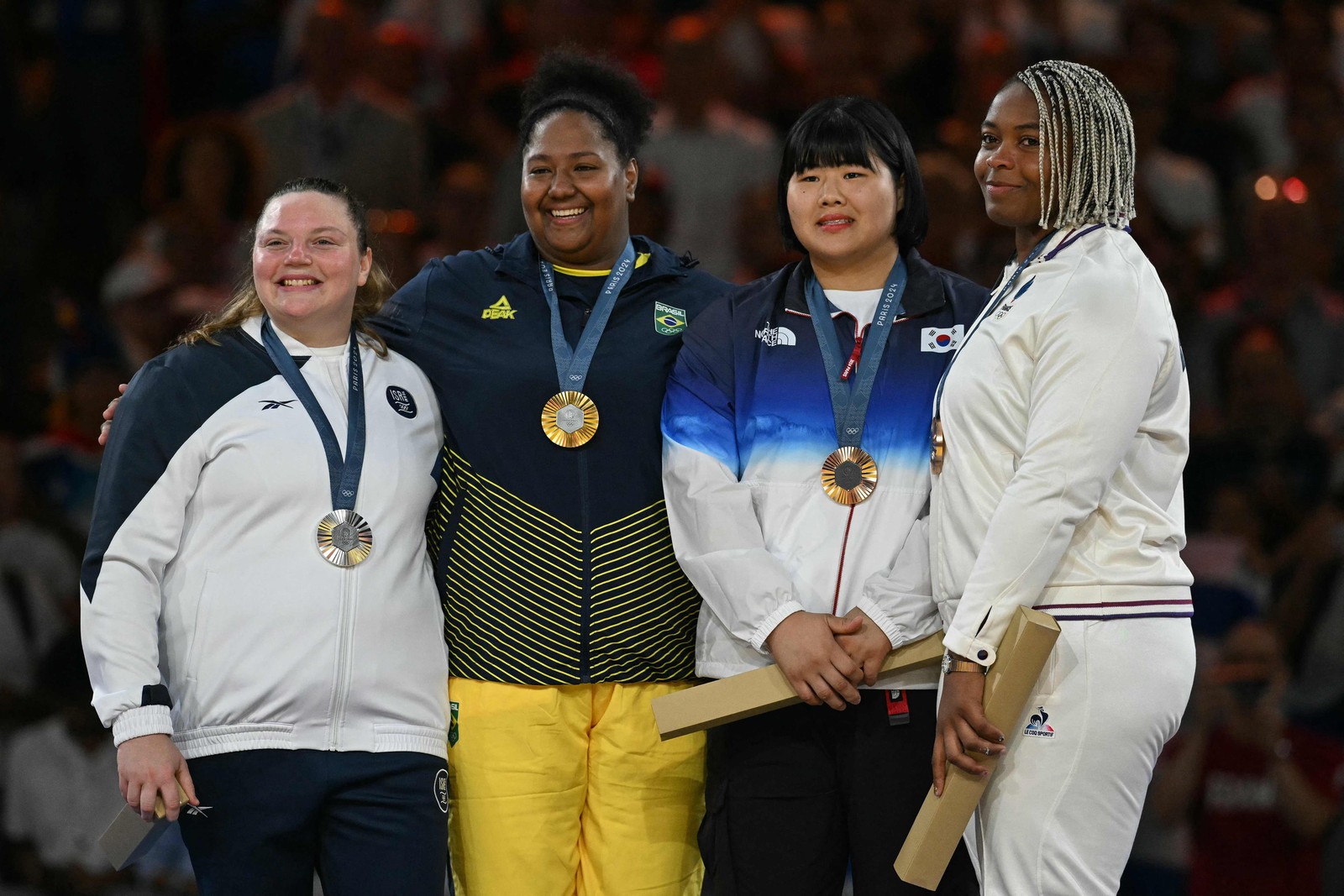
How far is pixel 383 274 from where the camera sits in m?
3.83

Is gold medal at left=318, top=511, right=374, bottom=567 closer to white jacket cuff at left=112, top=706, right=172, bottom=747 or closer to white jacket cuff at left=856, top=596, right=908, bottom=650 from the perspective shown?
white jacket cuff at left=112, top=706, right=172, bottom=747

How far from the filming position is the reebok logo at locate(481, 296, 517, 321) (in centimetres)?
371

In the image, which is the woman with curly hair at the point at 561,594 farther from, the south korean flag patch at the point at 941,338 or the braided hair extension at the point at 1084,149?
the braided hair extension at the point at 1084,149

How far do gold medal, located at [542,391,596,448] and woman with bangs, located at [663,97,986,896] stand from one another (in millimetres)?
178

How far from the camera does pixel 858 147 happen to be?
11.3ft

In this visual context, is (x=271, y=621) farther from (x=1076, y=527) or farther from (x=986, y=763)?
(x=1076, y=527)

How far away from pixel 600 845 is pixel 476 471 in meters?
0.86

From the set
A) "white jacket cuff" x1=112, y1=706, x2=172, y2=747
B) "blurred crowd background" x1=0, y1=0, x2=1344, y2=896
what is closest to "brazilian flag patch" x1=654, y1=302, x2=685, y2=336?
"white jacket cuff" x1=112, y1=706, x2=172, y2=747

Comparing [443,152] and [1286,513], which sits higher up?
[443,152]

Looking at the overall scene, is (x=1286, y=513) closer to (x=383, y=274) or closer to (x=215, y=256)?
(x=383, y=274)

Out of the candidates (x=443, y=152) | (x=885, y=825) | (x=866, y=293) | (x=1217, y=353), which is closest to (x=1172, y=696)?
(x=885, y=825)

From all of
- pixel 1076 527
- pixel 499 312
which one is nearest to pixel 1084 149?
pixel 1076 527

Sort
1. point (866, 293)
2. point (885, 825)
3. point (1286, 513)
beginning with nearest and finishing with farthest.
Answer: point (885, 825) → point (866, 293) → point (1286, 513)

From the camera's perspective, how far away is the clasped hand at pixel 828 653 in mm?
3209
